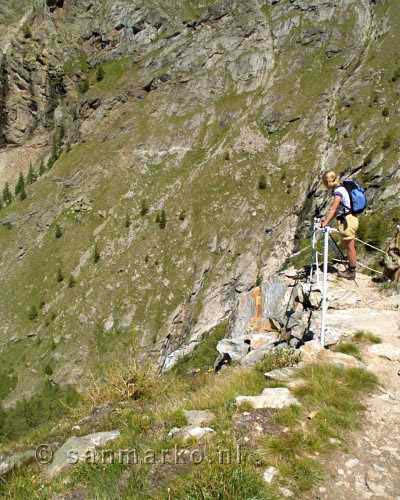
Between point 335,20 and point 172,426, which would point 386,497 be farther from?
point 335,20

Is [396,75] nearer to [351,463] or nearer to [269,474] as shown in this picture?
[351,463]

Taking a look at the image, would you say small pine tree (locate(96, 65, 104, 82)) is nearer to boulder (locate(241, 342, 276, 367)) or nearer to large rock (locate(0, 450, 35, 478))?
boulder (locate(241, 342, 276, 367))

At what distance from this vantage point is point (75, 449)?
5.68 m

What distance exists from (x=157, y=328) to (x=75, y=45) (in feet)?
291

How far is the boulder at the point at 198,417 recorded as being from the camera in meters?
5.80

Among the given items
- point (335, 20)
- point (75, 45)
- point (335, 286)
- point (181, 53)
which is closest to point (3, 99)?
point (75, 45)

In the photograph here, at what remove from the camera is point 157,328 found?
180 feet

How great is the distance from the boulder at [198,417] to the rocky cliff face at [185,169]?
3013 cm

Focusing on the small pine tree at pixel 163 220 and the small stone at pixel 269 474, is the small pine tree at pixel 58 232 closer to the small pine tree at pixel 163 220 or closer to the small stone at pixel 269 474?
the small pine tree at pixel 163 220

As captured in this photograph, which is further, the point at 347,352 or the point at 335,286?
the point at 335,286

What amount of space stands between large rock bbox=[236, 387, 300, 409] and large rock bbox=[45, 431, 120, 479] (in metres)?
2.05

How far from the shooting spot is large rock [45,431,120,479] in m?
5.37

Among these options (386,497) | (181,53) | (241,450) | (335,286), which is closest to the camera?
(386,497)

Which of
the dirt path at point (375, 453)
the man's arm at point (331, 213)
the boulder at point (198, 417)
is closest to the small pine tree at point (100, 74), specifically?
the man's arm at point (331, 213)
